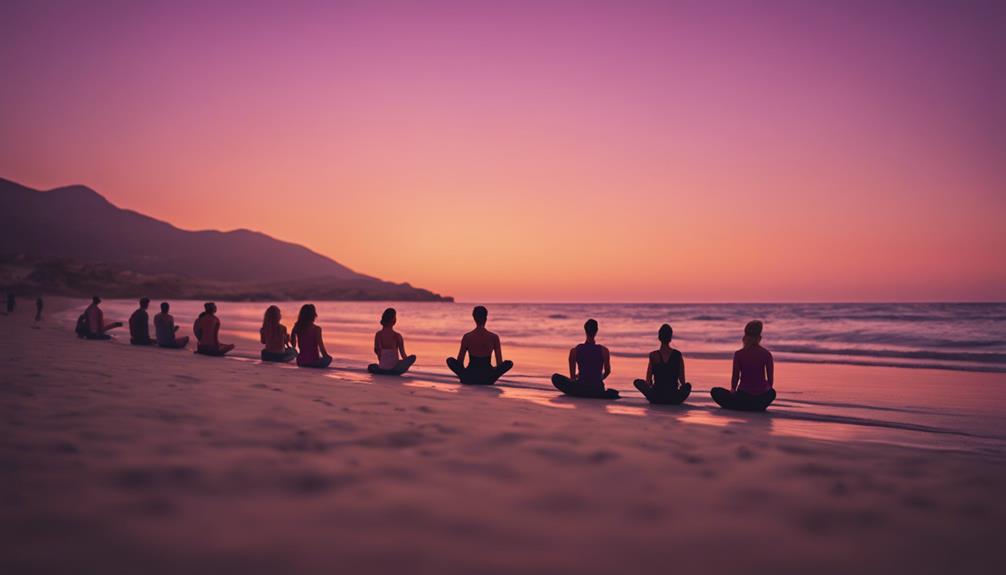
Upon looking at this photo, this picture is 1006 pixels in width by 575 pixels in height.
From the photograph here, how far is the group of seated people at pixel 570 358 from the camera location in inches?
377

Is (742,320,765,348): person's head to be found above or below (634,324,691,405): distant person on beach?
above

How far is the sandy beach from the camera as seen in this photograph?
3.08 m

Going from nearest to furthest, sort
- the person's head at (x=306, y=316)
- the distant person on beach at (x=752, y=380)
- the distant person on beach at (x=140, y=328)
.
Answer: the distant person on beach at (x=752, y=380) < the person's head at (x=306, y=316) < the distant person on beach at (x=140, y=328)

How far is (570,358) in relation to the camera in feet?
35.1

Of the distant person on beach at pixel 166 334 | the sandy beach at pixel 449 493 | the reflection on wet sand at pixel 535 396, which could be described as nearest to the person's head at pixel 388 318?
the reflection on wet sand at pixel 535 396

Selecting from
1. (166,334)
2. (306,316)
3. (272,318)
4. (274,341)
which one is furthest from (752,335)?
(166,334)

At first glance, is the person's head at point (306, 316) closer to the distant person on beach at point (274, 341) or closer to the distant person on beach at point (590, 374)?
the distant person on beach at point (274, 341)

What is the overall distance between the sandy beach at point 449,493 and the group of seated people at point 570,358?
2.51 meters

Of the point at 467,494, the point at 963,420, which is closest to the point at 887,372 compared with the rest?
the point at 963,420

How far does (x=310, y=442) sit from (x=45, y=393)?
12.4 feet

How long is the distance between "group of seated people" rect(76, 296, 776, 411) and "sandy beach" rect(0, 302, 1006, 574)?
2.51 meters

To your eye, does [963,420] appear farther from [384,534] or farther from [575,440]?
[384,534]

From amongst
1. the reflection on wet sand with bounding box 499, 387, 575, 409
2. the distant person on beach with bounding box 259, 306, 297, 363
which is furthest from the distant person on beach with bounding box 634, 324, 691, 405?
the distant person on beach with bounding box 259, 306, 297, 363

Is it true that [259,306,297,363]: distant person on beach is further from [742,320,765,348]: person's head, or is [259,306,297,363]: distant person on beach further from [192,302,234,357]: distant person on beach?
[742,320,765,348]: person's head
